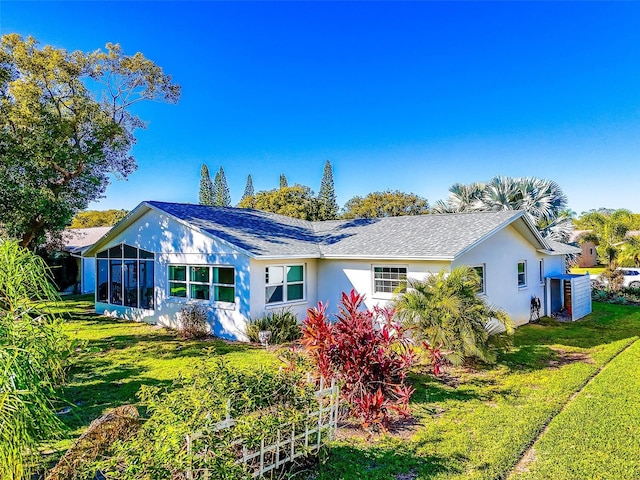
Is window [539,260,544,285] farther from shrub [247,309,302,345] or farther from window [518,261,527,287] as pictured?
shrub [247,309,302,345]

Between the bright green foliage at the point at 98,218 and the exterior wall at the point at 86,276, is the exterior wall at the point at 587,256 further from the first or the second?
the bright green foliage at the point at 98,218

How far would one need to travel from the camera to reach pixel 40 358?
3182 mm

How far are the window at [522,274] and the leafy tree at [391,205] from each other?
28.2m

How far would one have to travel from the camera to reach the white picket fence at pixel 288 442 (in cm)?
444

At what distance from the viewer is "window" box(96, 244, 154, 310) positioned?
674 inches

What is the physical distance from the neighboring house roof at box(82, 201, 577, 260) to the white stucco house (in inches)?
2.0

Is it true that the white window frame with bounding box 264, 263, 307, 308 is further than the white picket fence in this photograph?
Yes

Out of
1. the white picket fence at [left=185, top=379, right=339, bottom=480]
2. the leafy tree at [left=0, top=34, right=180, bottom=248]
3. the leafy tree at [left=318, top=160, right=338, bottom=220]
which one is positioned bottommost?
the white picket fence at [left=185, top=379, right=339, bottom=480]

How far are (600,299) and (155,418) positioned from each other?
25299 millimetres

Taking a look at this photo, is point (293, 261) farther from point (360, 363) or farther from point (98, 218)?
point (98, 218)

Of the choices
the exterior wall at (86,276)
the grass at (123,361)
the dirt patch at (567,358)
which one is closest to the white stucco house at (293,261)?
the grass at (123,361)

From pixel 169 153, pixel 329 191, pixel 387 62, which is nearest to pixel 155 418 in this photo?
pixel 387 62

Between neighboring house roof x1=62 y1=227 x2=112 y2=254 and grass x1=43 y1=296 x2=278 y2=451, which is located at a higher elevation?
neighboring house roof x1=62 y1=227 x2=112 y2=254

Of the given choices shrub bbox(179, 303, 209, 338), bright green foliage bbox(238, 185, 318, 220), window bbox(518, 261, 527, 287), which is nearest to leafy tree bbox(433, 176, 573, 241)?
window bbox(518, 261, 527, 287)
